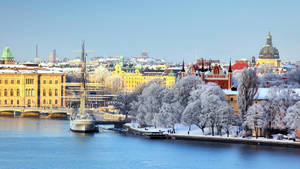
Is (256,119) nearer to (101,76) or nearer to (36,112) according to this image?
(36,112)

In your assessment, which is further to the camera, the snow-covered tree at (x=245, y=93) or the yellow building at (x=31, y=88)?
the yellow building at (x=31, y=88)

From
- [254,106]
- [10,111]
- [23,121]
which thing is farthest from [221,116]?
[10,111]

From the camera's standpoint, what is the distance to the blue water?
58688mm

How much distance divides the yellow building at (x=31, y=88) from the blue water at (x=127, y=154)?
42.3m

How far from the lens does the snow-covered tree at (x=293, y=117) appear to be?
6539 centimetres

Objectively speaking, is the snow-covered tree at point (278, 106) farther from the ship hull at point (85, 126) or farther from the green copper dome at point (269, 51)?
the green copper dome at point (269, 51)

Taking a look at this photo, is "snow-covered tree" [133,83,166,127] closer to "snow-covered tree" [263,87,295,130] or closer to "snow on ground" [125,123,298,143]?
"snow on ground" [125,123,298,143]

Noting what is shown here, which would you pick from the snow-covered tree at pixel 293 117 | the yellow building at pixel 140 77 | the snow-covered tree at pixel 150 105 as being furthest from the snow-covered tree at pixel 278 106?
the yellow building at pixel 140 77

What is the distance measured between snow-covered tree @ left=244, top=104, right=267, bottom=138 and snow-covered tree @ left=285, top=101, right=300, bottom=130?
66.9 inches

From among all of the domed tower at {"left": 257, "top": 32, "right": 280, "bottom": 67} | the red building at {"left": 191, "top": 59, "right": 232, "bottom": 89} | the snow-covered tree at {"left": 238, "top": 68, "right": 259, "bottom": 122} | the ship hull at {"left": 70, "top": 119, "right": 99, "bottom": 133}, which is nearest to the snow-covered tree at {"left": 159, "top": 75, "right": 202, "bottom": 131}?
the snow-covered tree at {"left": 238, "top": 68, "right": 259, "bottom": 122}

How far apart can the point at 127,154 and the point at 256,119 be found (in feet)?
29.3

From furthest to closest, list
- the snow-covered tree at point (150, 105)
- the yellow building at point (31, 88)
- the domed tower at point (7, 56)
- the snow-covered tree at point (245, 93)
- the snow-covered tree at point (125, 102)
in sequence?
the domed tower at point (7, 56), the yellow building at point (31, 88), the snow-covered tree at point (125, 102), the snow-covered tree at point (150, 105), the snow-covered tree at point (245, 93)

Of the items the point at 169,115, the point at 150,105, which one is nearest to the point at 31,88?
the point at 150,105

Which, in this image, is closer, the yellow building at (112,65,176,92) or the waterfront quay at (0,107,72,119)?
the waterfront quay at (0,107,72,119)
